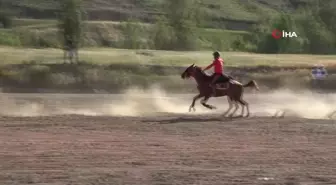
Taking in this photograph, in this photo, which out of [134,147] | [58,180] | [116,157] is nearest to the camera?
[58,180]

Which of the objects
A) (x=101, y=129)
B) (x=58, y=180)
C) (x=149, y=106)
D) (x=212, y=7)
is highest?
(x=58, y=180)

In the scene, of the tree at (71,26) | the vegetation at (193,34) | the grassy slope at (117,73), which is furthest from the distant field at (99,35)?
the grassy slope at (117,73)

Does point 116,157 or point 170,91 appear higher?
point 116,157

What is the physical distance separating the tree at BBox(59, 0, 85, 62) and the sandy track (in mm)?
26408

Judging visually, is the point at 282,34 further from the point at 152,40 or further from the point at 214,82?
the point at 214,82

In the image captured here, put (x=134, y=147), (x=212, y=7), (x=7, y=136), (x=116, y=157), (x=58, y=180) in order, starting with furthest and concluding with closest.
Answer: (x=212, y=7)
(x=7, y=136)
(x=134, y=147)
(x=116, y=157)
(x=58, y=180)

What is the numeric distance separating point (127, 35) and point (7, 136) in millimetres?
60650

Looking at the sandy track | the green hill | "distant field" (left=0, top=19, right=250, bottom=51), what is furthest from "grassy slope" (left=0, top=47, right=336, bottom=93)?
the green hill

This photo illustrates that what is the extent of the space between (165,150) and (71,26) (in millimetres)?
33511

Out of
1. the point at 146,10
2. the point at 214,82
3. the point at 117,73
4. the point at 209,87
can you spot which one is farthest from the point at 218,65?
the point at 146,10

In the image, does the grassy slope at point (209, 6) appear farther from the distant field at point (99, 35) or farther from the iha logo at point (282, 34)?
the iha logo at point (282, 34)

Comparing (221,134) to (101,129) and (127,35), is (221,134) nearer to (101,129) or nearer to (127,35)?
(101,129)

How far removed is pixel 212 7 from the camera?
376 ft

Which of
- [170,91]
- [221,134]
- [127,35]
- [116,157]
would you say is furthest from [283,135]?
[127,35]
